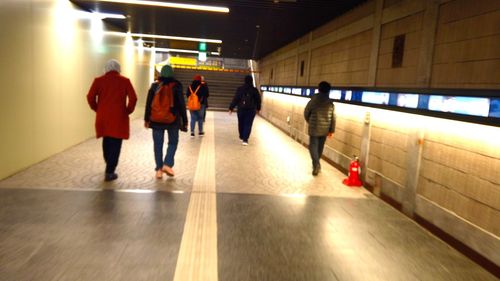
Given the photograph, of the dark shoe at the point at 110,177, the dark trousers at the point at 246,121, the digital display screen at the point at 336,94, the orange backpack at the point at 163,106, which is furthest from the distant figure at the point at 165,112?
the dark trousers at the point at 246,121

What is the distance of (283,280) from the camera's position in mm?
2955

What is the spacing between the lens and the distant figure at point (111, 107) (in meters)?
5.37

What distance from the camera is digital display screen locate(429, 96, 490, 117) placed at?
324cm

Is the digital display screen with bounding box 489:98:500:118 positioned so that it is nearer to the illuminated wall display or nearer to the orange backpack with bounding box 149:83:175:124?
the illuminated wall display

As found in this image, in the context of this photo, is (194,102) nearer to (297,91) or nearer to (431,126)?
(297,91)

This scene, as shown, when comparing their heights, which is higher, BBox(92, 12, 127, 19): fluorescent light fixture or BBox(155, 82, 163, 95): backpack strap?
BBox(92, 12, 127, 19): fluorescent light fixture

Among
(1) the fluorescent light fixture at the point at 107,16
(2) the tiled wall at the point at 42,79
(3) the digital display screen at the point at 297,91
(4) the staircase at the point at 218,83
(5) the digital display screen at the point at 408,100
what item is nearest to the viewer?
(5) the digital display screen at the point at 408,100

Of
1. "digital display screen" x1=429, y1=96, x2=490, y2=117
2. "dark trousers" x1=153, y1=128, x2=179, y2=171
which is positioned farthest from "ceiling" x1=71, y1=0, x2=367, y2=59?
"digital display screen" x1=429, y1=96, x2=490, y2=117

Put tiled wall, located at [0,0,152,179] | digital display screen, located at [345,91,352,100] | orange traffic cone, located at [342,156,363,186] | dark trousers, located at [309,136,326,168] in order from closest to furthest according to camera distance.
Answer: tiled wall, located at [0,0,152,179]
orange traffic cone, located at [342,156,363,186]
digital display screen, located at [345,91,352,100]
dark trousers, located at [309,136,326,168]

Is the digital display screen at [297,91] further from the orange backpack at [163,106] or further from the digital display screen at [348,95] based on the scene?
the orange backpack at [163,106]

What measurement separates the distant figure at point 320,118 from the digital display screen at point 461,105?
2506 millimetres

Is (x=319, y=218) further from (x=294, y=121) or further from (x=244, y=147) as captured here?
(x=294, y=121)

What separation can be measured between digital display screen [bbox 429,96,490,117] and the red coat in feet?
11.8

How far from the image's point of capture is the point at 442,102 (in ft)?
12.5
